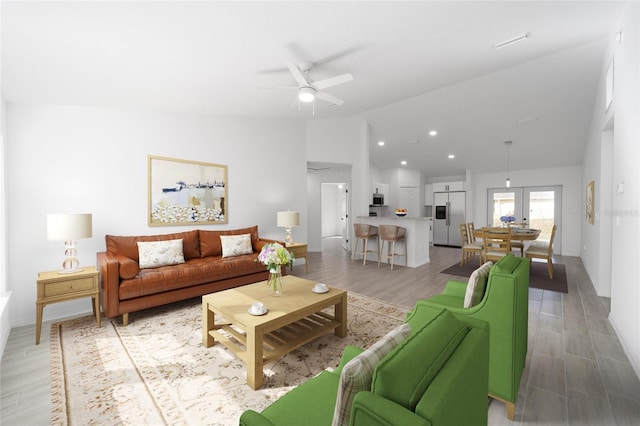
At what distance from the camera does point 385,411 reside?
747 millimetres

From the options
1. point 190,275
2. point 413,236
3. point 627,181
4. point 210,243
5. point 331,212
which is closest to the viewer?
point 627,181

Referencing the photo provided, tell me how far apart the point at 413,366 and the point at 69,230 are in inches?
→ 144

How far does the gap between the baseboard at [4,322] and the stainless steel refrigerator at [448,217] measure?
32.4 ft

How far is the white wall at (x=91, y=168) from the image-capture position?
A: 322 cm

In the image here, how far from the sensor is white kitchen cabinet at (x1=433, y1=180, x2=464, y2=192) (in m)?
9.31

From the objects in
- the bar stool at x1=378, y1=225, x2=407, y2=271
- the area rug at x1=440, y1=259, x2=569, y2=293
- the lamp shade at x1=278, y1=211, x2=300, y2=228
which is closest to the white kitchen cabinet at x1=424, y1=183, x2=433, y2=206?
the area rug at x1=440, y1=259, x2=569, y2=293

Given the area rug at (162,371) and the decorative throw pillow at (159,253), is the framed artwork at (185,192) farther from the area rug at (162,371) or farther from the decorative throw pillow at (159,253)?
the area rug at (162,371)

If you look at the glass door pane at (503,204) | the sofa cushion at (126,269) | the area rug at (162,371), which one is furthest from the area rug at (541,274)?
the sofa cushion at (126,269)

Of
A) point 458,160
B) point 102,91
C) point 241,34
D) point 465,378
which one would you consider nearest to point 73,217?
point 102,91

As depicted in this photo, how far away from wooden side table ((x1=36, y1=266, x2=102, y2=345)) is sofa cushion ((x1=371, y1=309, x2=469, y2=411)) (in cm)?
342

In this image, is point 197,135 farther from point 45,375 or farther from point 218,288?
point 45,375

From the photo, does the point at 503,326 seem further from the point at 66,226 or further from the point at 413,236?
the point at 413,236

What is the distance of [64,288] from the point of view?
289 cm

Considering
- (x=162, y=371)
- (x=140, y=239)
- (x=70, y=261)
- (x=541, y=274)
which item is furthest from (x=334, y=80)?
(x=541, y=274)
